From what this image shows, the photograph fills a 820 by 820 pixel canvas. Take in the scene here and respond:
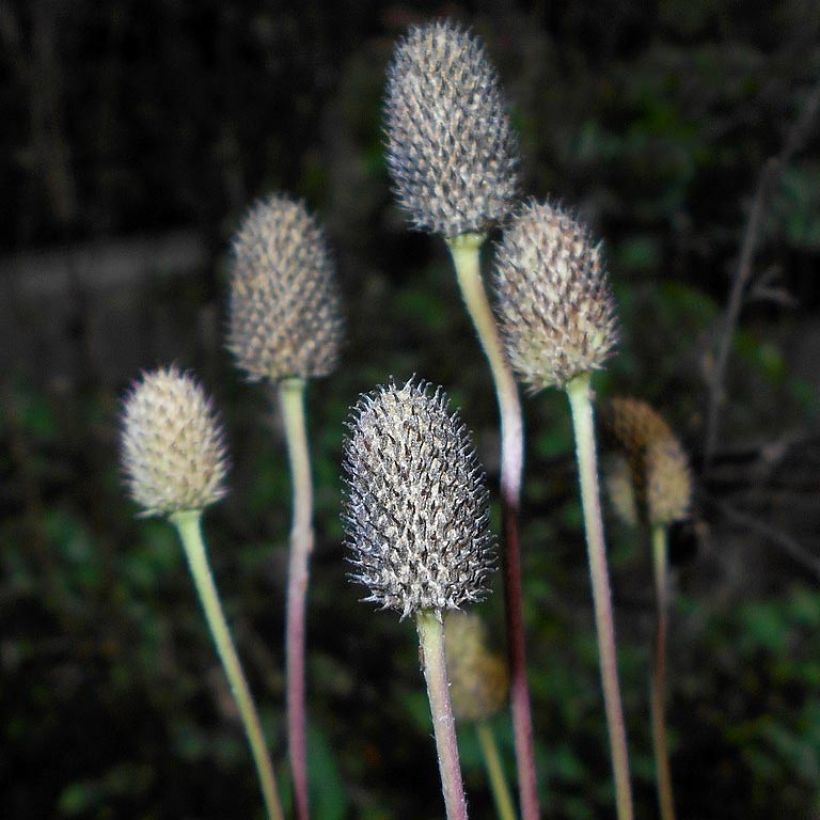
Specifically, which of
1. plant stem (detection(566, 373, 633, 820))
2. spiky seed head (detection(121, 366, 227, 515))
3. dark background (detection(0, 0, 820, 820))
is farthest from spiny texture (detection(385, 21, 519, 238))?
dark background (detection(0, 0, 820, 820))

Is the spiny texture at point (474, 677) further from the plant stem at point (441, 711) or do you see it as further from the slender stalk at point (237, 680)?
the plant stem at point (441, 711)

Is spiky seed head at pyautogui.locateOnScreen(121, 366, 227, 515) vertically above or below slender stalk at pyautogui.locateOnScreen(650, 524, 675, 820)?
above

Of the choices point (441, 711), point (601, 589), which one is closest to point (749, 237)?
point (601, 589)

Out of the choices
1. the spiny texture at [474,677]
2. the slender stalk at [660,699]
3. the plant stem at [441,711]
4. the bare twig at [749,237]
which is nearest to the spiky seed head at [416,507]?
the plant stem at [441,711]

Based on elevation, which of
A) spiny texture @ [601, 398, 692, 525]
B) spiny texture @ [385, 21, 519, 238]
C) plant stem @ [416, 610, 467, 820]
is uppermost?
spiny texture @ [385, 21, 519, 238]

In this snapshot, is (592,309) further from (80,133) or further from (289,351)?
(80,133)

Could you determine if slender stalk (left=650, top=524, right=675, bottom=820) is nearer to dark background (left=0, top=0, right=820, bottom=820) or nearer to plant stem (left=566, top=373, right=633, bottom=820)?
plant stem (left=566, top=373, right=633, bottom=820)

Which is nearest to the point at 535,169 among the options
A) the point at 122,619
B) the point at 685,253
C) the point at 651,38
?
the point at 685,253
